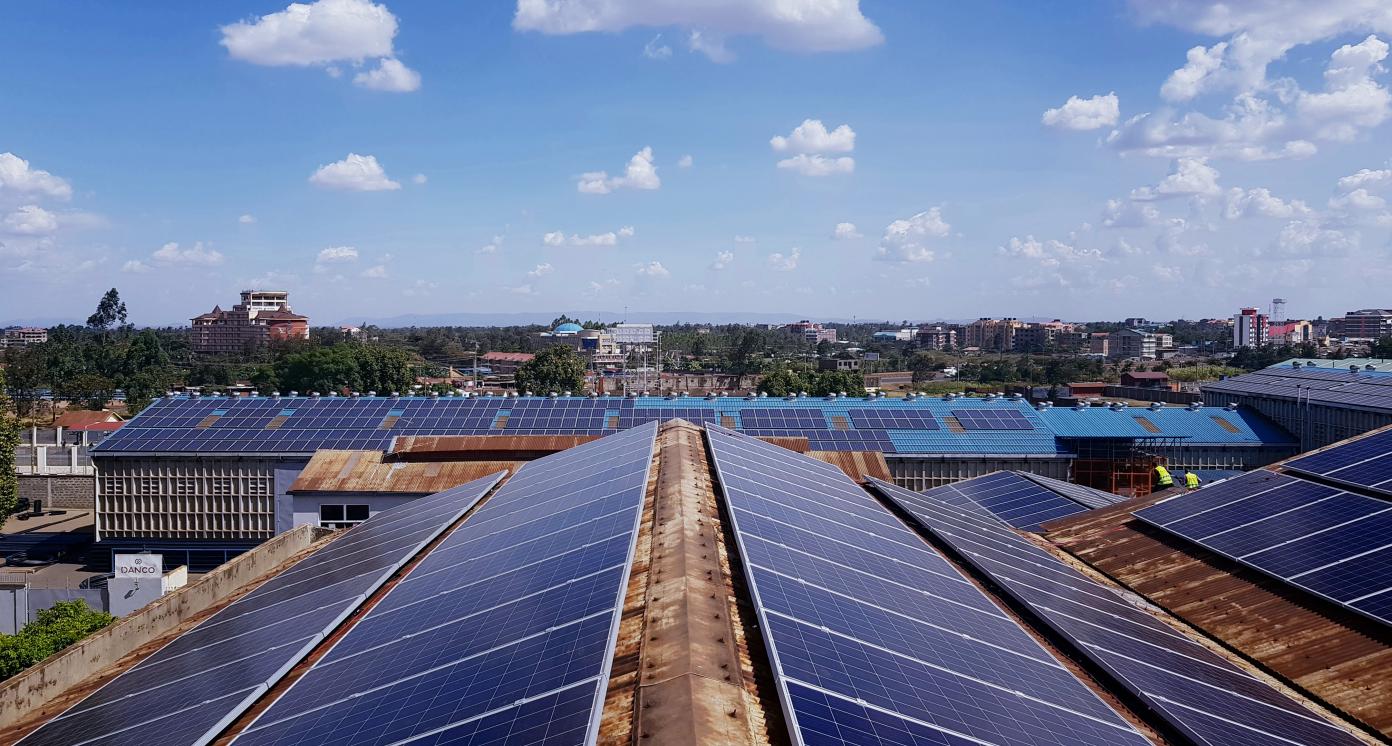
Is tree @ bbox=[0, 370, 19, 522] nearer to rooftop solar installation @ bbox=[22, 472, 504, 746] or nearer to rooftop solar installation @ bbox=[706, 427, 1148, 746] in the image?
rooftop solar installation @ bbox=[22, 472, 504, 746]

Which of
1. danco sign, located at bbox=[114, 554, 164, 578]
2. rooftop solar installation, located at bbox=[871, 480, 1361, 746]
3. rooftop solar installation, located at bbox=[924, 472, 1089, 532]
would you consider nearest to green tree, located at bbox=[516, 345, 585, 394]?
danco sign, located at bbox=[114, 554, 164, 578]

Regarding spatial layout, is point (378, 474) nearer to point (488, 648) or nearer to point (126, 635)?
point (126, 635)

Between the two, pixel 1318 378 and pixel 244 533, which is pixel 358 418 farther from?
pixel 1318 378

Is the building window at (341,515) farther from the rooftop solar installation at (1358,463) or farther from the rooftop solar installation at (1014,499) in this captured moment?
the rooftop solar installation at (1358,463)

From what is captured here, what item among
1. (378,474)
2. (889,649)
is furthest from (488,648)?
(378,474)

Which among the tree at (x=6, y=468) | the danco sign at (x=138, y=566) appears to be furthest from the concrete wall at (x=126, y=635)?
the tree at (x=6, y=468)
